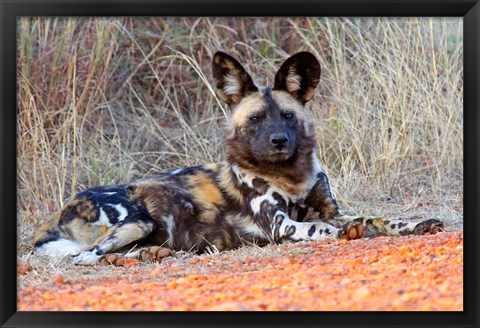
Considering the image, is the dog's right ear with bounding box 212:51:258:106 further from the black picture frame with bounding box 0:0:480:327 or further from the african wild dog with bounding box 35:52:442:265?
the black picture frame with bounding box 0:0:480:327

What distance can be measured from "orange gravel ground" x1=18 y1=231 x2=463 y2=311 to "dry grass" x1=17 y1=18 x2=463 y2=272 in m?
1.53

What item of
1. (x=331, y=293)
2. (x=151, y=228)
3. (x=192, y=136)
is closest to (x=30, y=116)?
(x=192, y=136)

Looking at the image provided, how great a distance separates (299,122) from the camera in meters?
5.63

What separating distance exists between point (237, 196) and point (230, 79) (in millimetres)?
705

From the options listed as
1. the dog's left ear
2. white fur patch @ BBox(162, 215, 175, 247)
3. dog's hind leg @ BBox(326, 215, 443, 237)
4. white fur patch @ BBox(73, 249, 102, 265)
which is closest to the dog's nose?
the dog's left ear

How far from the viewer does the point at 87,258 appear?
512 cm

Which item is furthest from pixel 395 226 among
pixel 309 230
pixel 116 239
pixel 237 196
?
pixel 116 239

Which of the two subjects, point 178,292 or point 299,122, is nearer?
point 178,292

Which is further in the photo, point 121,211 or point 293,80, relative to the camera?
point 293,80

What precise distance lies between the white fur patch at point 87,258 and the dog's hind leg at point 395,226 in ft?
4.70

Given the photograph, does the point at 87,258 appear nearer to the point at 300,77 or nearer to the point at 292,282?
the point at 292,282
